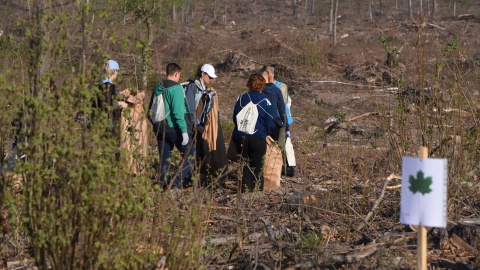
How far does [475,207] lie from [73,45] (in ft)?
12.8

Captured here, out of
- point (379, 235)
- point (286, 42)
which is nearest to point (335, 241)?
point (379, 235)

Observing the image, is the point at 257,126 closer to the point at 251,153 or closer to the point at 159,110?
the point at 251,153

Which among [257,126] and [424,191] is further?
[257,126]

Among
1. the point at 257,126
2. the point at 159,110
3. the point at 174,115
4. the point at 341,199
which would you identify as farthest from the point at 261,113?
the point at 341,199

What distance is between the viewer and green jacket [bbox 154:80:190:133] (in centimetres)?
783

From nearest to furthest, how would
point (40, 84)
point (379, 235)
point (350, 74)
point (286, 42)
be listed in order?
point (40, 84) → point (379, 235) → point (350, 74) → point (286, 42)

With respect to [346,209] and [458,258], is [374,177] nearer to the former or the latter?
[346,209]

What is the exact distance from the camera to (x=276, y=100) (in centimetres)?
A: 845

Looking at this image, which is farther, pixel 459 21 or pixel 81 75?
pixel 459 21

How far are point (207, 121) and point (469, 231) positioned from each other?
3.59 m

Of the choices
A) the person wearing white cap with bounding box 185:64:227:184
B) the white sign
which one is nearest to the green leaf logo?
the white sign

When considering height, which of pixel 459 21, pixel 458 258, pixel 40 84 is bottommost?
pixel 458 258

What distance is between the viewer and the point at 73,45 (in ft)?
14.7

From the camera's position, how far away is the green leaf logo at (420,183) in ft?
13.4
